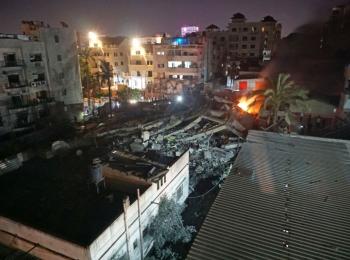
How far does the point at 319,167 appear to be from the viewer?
18172mm

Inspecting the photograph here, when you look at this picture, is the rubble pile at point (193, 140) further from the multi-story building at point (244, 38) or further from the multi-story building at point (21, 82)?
the multi-story building at point (244, 38)

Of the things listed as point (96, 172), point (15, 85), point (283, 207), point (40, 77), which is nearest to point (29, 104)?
point (15, 85)

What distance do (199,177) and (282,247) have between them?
13195 mm

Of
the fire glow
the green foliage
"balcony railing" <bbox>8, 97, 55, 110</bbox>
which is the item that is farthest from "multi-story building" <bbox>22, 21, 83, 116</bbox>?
the fire glow

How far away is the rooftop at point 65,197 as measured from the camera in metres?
13.4

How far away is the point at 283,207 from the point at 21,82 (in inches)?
1285

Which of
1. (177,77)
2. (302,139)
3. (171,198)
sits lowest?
(171,198)

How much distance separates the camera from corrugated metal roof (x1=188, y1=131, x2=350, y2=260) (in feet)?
39.8

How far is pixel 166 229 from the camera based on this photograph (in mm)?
17078

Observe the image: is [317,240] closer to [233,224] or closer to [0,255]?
[233,224]

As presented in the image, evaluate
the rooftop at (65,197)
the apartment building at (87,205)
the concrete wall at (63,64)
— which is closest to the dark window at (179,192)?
the apartment building at (87,205)

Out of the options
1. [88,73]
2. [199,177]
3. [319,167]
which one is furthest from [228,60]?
[319,167]

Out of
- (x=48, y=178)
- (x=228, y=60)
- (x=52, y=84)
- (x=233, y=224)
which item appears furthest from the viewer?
(x=228, y=60)

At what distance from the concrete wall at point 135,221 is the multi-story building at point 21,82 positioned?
23.1 m
